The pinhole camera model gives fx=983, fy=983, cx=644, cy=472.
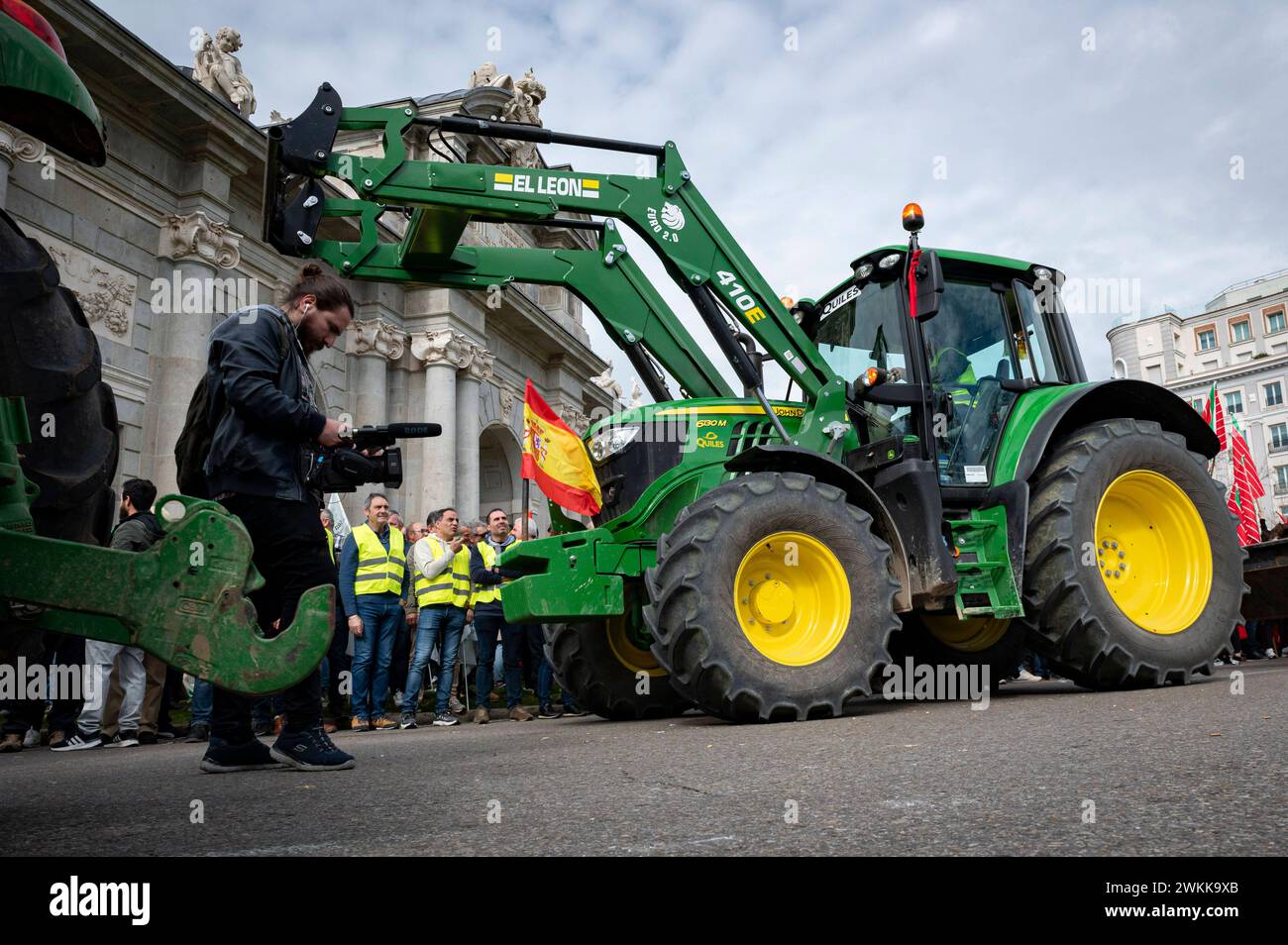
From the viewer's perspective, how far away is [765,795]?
2.78 m

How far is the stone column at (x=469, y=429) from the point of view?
2066 centimetres

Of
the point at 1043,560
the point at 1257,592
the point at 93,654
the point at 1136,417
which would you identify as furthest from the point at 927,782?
the point at 1257,592

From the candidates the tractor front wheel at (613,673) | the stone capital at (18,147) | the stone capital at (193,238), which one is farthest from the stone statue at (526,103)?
the tractor front wheel at (613,673)

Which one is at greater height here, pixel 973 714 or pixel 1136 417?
pixel 1136 417

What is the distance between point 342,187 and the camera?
17516mm

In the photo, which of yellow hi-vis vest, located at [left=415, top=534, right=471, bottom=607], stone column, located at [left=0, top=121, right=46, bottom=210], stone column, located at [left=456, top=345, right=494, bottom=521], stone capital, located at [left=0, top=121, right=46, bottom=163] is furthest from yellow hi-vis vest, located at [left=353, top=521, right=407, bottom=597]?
stone column, located at [left=456, top=345, right=494, bottom=521]

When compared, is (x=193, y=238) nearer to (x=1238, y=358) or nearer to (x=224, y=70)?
(x=224, y=70)

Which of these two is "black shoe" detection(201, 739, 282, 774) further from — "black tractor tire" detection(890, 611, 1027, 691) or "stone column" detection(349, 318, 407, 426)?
"stone column" detection(349, 318, 407, 426)

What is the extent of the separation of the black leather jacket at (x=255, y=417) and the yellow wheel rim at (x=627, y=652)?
3.21 meters

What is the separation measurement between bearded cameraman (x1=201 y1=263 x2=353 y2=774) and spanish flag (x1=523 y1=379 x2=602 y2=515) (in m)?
2.76

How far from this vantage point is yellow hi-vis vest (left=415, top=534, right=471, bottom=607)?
874 centimetres

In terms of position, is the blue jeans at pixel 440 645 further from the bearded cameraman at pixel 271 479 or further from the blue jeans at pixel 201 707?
the bearded cameraman at pixel 271 479
